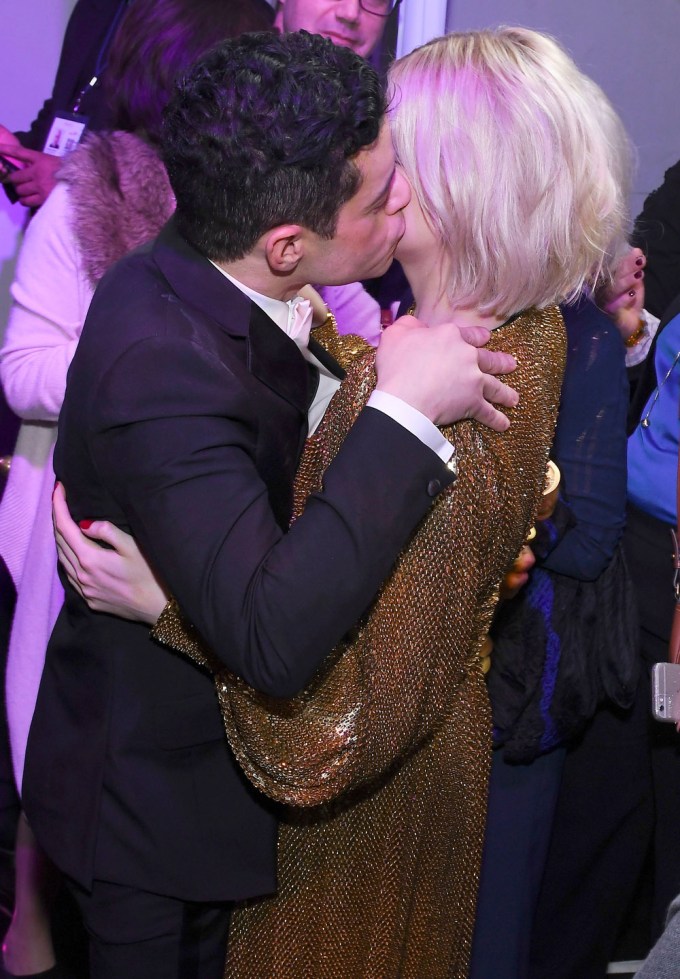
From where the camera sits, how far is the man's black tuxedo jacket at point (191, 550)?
1062mm

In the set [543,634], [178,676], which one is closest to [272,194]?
[178,676]

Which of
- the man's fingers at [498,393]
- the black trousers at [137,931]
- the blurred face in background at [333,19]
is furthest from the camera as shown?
the blurred face in background at [333,19]

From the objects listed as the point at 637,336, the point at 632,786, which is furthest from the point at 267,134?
the point at 632,786

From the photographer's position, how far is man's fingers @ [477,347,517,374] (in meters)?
1.31

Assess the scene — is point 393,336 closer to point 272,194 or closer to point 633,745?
point 272,194

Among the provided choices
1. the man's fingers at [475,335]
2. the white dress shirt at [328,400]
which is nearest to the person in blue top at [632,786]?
the man's fingers at [475,335]

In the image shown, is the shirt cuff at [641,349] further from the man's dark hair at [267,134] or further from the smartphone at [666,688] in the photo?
the man's dark hair at [267,134]

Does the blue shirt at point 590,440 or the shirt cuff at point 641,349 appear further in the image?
the shirt cuff at point 641,349

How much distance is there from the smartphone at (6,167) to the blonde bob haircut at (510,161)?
1.18 meters

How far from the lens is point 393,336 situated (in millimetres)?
1285

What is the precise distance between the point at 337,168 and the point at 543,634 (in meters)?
0.96

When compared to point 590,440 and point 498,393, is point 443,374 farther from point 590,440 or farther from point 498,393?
point 590,440

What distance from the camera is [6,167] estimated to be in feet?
7.59

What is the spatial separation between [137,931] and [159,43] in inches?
58.5
